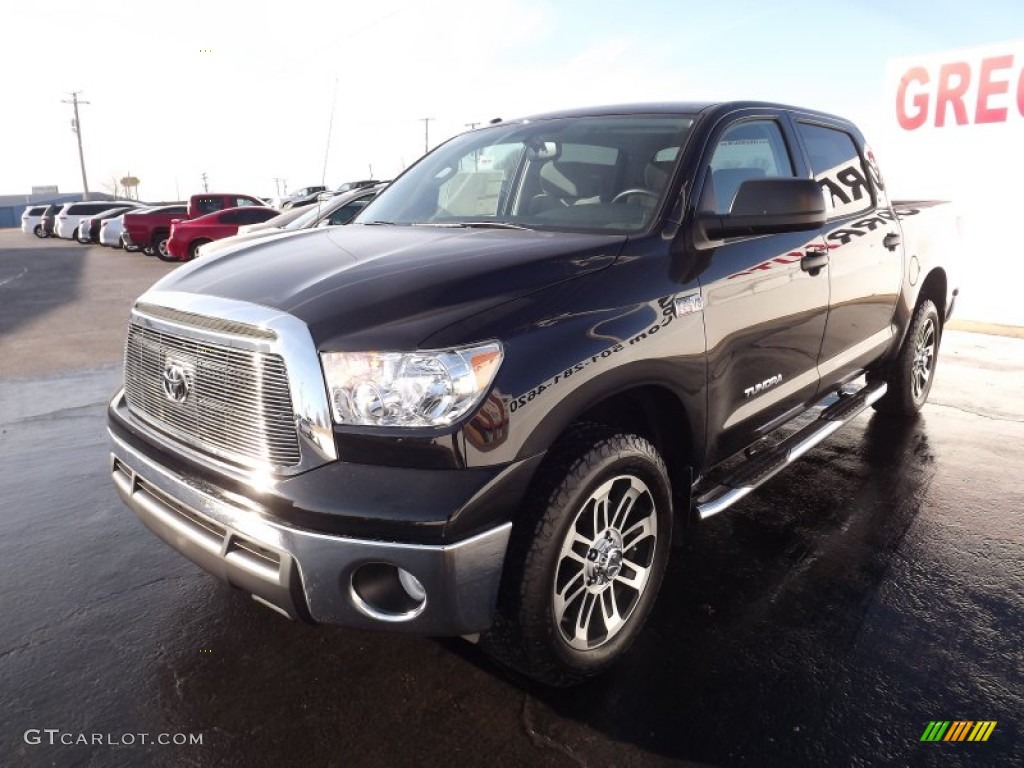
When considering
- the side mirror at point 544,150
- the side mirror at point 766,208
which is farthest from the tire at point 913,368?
the side mirror at point 544,150

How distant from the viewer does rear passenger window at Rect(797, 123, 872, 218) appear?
12.2ft

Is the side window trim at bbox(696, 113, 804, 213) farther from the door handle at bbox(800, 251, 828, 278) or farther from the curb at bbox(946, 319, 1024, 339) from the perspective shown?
the curb at bbox(946, 319, 1024, 339)

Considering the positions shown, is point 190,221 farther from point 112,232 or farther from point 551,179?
point 551,179

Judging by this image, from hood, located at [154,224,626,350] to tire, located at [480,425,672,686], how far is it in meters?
0.53

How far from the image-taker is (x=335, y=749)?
210cm

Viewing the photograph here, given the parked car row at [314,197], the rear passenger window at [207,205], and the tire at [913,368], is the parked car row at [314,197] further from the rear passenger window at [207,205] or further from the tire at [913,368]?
the tire at [913,368]

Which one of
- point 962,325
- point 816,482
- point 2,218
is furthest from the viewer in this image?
point 2,218

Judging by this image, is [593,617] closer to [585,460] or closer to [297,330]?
[585,460]

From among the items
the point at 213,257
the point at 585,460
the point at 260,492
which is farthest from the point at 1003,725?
the point at 213,257

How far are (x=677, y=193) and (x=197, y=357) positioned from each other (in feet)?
5.80

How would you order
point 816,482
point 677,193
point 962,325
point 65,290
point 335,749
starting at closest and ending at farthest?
point 335,749 → point 677,193 → point 816,482 → point 962,325 → point 65,290

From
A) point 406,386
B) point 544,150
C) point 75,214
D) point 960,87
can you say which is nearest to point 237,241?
point 544,150

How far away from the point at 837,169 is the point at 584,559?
2895 millimetres

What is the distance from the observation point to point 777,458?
319 cm
